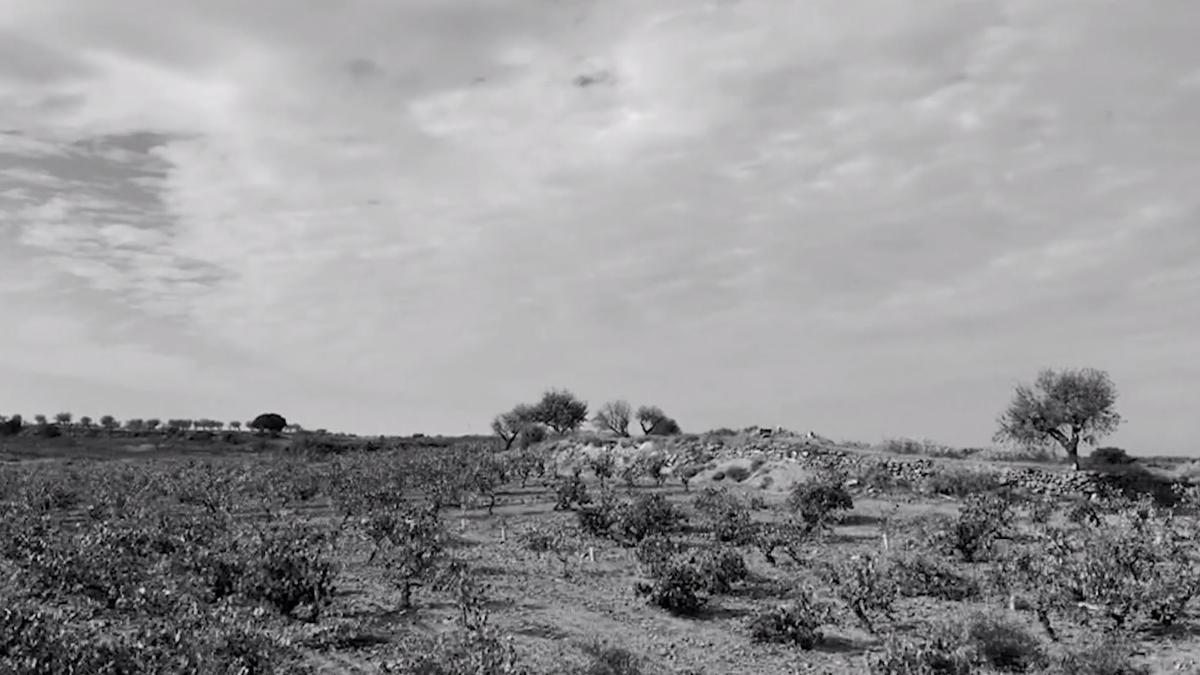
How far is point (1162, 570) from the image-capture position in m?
19.0

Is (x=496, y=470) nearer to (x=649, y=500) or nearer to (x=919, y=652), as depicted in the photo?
(x=649, y=500)

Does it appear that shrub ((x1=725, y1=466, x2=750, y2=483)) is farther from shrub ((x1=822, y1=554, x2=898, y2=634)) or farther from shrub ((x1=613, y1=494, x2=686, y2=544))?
shrub ((x1=822, y1=554, x2=898, y2=634))

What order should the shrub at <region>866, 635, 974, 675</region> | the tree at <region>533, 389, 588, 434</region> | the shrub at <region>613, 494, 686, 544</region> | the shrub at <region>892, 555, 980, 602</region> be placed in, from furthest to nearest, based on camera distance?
1. the tree at <region>533, 389, 588, 434</region>
2. the shrub at <region>613, 494, 686, 544</region>
3. the shrub at <region>892, 555, 980, 602</region>
4. the shrub at <region>866, 635, 974, 675</region>

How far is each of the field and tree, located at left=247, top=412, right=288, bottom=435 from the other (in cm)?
8816

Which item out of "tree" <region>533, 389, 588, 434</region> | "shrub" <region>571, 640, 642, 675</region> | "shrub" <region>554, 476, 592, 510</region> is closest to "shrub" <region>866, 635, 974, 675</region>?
"shrub" <region>571, 640, 642, 675</region>

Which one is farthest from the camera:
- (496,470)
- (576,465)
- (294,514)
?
(576,465)

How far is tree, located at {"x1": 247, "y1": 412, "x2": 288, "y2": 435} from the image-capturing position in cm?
11632

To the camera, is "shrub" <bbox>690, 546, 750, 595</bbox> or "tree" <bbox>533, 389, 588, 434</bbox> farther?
"tree" <bbox>533, 389, 588, 434</bbox>

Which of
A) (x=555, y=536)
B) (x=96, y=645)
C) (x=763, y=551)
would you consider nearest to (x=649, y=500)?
(x=555, y=536)

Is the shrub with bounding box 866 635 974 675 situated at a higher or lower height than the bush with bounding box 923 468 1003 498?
lower

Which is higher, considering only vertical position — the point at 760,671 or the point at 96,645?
the point at 96,645

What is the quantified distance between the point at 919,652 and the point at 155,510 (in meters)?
24.3

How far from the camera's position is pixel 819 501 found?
28375 mm

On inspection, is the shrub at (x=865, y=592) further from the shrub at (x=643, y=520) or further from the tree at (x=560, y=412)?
the tree at (x=560, y=412)
